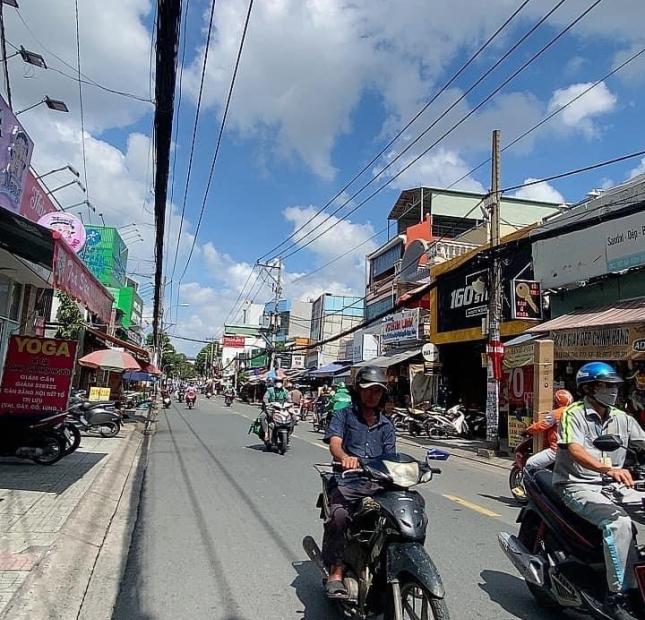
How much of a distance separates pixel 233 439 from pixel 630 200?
11.9 m

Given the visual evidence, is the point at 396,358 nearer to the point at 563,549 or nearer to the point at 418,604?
the point at 563,549

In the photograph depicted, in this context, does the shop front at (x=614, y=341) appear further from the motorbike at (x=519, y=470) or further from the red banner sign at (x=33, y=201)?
the red banner sign at (x=33, y=201)

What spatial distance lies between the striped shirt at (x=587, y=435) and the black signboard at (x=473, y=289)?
11.8m

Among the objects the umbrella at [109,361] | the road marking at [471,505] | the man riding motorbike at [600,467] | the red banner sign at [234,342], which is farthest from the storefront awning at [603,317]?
the red banner sign at [234,342]

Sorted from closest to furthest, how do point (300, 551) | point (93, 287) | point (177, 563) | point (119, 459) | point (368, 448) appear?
point (368, 448)
point (177, 563)
point (300, 551)
point (93, 287)
point (119, 459)

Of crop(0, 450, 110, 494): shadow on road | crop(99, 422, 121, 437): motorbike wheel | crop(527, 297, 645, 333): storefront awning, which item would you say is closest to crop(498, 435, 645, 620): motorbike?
crop(0, 450, 110, 494): shadow on road

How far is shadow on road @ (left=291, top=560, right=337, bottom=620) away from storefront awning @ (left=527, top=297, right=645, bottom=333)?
932 cm

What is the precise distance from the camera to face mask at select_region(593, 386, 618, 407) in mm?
3848

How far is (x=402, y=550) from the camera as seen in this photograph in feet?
10.6

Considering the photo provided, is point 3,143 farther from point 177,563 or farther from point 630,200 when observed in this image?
point 630,200

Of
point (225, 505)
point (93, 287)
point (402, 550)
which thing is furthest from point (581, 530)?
point (93, 287)

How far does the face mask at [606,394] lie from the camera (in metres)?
3.85

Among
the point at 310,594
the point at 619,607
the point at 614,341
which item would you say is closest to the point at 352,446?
the point at 310,594

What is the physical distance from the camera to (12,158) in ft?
30.6
